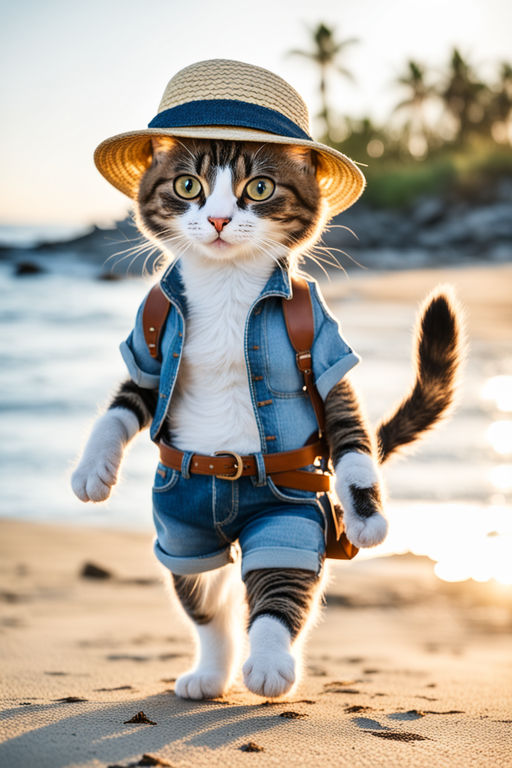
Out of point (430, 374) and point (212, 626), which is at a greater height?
point (430, 374)

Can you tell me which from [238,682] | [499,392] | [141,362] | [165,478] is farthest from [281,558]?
[499,392]

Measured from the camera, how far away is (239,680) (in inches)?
122

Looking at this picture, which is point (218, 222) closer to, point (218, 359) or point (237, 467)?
point (218, 359)

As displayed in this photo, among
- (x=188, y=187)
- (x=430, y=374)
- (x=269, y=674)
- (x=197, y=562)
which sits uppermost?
(x=188, y=187)

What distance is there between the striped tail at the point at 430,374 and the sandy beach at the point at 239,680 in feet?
0.94

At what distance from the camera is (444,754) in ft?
6.43

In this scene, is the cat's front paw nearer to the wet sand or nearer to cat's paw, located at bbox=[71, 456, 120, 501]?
the wet sand

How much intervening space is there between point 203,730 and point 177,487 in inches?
27.7

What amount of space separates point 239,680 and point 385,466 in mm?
954

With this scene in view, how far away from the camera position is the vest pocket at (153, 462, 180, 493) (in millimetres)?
2568

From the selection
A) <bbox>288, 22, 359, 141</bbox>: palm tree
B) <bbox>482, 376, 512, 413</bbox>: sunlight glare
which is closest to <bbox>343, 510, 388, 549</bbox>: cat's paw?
<bbox>482, 376, 512, 413</bbox>: sunlight glare

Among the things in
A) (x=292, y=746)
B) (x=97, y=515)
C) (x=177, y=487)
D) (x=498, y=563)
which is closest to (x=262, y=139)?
(x=177, y=487)

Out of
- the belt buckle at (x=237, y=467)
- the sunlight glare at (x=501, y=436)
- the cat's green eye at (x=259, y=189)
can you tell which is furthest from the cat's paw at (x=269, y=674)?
the sunlight glare at (x=501, y=436)

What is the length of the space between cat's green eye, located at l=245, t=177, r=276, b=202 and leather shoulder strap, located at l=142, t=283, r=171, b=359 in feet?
1.34
